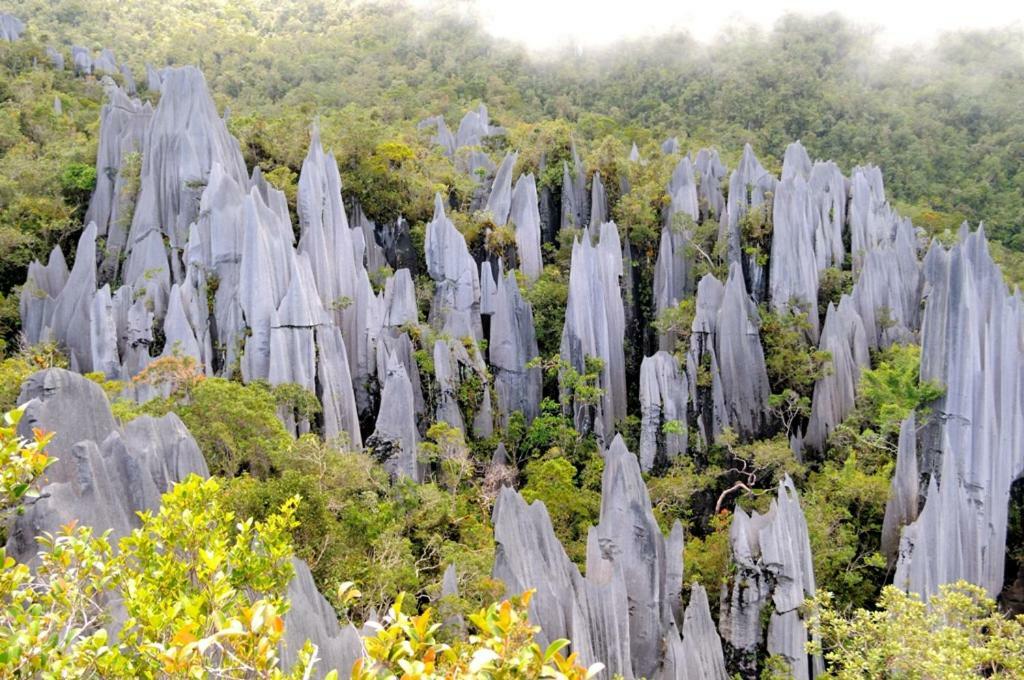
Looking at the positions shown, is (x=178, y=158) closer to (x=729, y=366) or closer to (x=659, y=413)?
(x=659, y=413)

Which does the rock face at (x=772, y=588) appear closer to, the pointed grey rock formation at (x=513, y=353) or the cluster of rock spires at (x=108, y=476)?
the cluster of rock spires at (x=108, y=476)

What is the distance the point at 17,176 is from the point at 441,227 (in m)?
12.8

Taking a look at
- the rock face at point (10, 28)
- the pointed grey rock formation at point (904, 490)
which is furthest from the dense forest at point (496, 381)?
the rock face at point (10, 28)

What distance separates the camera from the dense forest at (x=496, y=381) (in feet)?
15.9

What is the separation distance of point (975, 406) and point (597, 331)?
31.3 ft

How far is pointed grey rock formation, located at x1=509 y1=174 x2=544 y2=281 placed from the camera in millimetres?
24281

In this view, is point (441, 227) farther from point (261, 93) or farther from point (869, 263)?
point (261, 93)

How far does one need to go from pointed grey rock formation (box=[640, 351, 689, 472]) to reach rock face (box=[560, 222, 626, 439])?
4.83 feet

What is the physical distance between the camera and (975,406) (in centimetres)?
1511

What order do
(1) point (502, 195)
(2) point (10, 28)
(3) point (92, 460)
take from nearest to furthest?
(3) point (92, 460) < (1) point (502, 195) < (2) point (10, 28)

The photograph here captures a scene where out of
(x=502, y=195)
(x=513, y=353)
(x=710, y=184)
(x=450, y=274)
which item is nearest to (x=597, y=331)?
(x=513, y=353)

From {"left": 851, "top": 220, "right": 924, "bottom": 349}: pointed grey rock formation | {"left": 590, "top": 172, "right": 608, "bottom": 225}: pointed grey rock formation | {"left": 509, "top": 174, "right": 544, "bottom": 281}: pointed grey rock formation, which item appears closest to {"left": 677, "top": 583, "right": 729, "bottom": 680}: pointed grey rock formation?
{"left": 851, "top": 220, "right": 924, "bottom": 349}: pointed grey rock formation

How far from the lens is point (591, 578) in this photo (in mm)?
11578

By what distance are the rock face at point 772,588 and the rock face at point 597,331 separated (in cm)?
787
